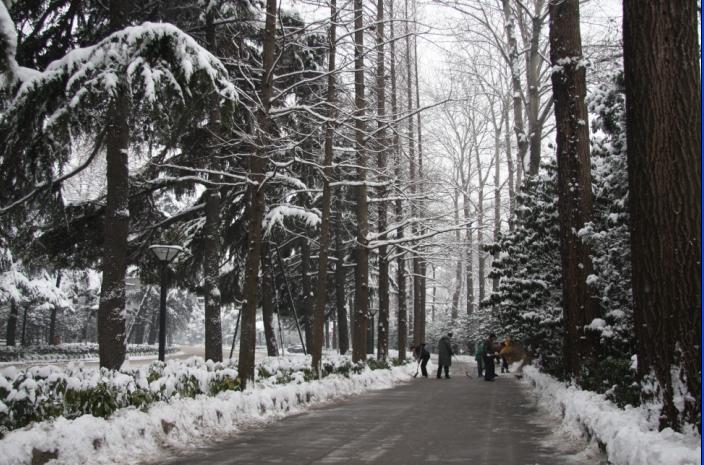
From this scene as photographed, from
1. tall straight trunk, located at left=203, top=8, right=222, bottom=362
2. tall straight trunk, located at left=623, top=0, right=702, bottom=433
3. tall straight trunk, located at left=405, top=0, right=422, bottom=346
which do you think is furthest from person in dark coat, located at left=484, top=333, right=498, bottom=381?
tall straight trunk, located at left=623, top=0, right=702, bottom=433

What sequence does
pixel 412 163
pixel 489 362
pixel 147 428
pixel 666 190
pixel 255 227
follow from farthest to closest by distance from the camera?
pixel 412 163, pixel 489 362, pixel 255 227, pixel 147 428, pixel 666 190

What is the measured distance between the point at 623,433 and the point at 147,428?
5.25m

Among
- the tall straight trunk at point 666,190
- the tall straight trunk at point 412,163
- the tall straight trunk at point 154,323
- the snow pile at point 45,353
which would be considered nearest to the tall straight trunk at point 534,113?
the tall straight trunk at point 412,163

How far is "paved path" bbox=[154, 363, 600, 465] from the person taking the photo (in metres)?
6.85

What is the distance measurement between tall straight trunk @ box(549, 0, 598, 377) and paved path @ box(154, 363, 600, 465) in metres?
1.74

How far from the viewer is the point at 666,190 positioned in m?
5.61

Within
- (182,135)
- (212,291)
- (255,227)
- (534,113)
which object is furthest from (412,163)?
(255,227)

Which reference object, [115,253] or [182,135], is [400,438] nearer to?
[115,253]

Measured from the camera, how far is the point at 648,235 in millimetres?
5688

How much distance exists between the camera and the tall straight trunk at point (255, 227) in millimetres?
11880

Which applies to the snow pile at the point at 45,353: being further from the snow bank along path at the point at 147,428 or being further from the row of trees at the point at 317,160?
the snow bank along path at the point at 147,428

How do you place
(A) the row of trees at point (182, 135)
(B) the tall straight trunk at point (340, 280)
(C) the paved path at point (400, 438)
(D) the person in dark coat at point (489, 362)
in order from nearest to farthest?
(C) the paved path at point (400, 438) → (A) the row of trees at point (182, 135) → (D) the person in dark coat at point (489, 362) → (B) the tall straight trunk at point (340, 280)

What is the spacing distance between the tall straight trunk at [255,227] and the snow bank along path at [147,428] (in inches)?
34.0

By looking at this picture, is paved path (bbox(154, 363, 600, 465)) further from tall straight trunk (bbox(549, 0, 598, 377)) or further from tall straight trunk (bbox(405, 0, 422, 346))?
tall straight trunk (bbox(405, 0, 422, 346))
